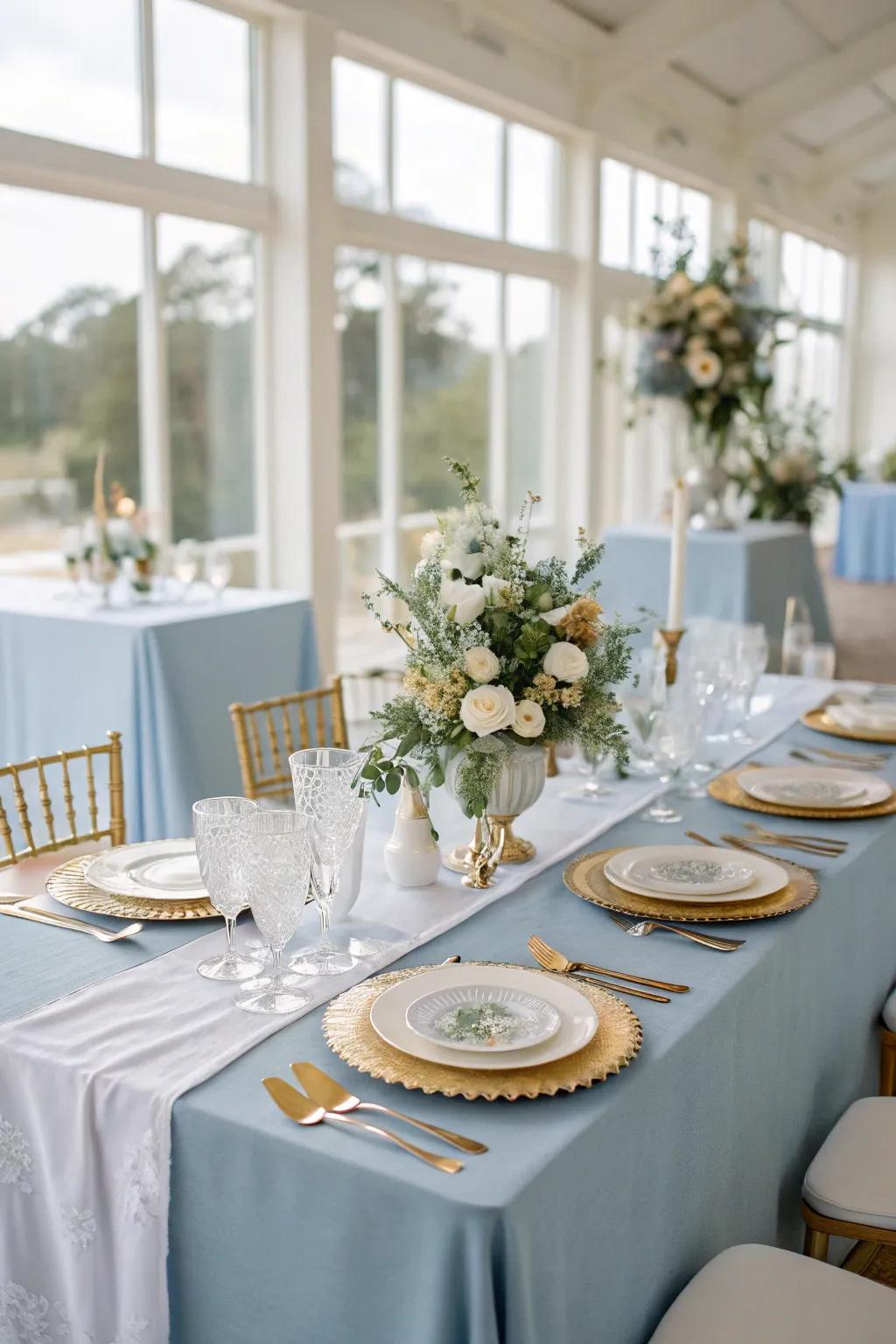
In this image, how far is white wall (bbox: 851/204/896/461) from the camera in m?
14.1

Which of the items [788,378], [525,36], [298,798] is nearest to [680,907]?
[298,798]

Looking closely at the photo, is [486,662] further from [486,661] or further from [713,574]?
[713,574]

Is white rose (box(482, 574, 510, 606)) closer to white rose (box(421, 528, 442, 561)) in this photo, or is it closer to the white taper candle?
white rose (box(421, 528, 442, 561))

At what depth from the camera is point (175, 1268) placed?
1.28 metres

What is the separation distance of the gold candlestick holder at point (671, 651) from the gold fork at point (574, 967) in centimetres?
80

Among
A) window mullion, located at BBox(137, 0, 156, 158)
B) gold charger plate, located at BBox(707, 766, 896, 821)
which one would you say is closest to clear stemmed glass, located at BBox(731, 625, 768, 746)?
gold charger plate, located at BBox(707, 766, 896, 821)

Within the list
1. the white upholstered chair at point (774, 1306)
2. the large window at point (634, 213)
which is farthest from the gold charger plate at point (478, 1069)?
the large window at point (634, 213)

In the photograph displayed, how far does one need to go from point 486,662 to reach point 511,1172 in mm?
732

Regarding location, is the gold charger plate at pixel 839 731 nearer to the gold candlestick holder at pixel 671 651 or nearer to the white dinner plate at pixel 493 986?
the gold candlestick holder at pixel 671 651

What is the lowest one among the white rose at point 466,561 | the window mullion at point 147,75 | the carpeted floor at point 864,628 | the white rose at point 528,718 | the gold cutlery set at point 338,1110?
the carpeted floor at point 864,628

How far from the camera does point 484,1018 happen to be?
54.4 inches

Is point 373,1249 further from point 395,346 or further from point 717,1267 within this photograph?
point 395,346

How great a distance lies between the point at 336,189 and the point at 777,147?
6.37 metres

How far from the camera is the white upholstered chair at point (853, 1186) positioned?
1645 millimetres
